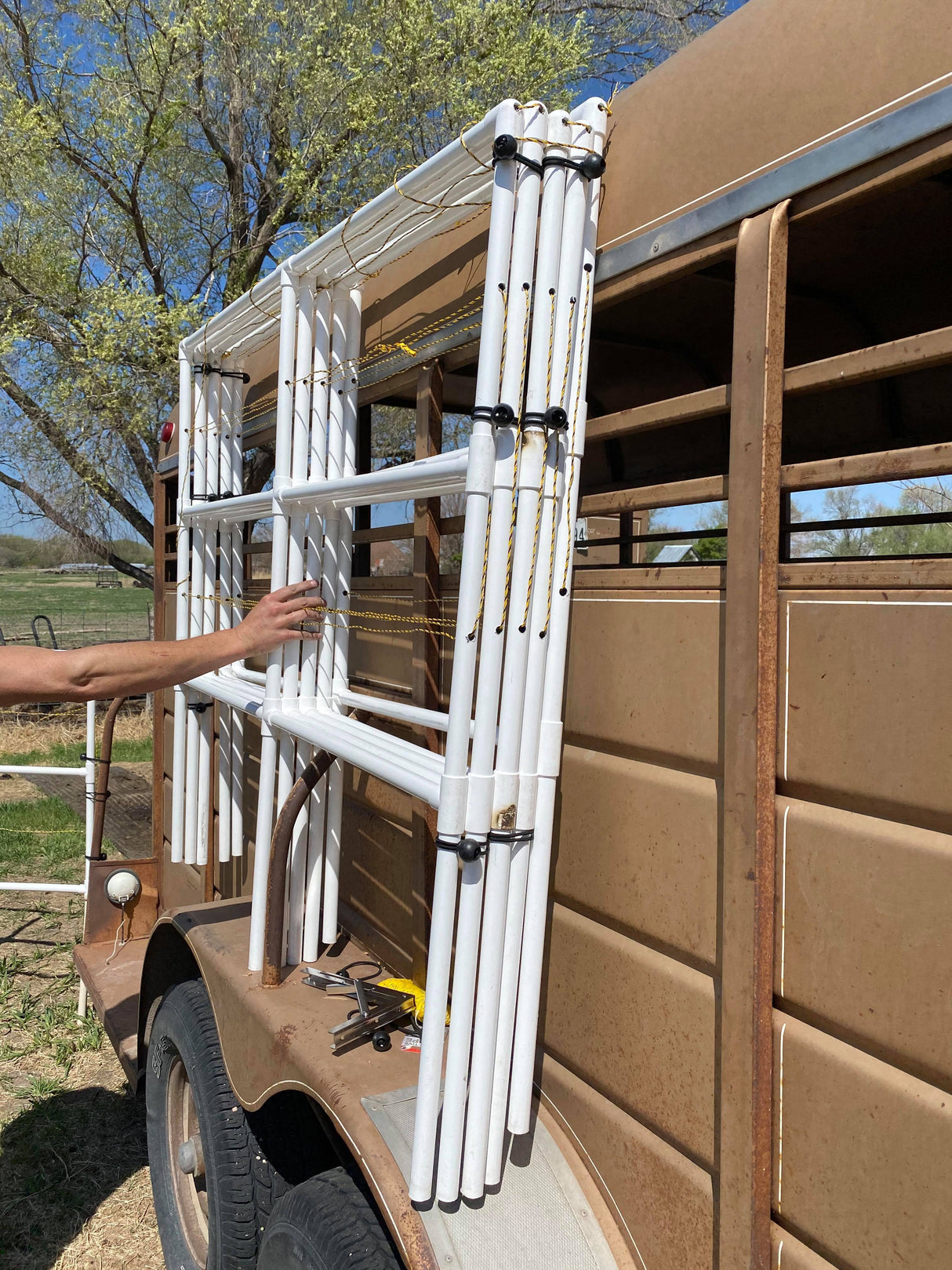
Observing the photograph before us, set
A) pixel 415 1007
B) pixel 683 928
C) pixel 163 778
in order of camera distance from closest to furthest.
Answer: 1. pixel 683 928
2. pixel 415 1007
3. pixel 163 778

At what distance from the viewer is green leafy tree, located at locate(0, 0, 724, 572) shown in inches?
404

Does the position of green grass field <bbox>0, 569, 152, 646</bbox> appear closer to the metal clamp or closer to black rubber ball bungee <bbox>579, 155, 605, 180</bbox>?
the metal clamp

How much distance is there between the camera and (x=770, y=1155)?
4.26ft

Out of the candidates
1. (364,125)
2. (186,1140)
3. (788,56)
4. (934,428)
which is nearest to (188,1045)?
(186,1140)

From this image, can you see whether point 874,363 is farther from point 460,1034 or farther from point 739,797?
point 460,1034

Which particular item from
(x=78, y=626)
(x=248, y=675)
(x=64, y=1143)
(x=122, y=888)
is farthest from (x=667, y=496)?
(x=78, y=626)

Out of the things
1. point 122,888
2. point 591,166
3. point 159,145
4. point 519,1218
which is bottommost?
point 122,888

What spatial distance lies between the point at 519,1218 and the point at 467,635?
1.01 meters

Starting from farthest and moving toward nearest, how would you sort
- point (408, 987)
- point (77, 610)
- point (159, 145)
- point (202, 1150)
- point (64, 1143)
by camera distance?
point (77, 610), point (159, 145), point (64, 1143), point (202, 1150), point (408, 987)

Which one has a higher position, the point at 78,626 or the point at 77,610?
the point at 77,610

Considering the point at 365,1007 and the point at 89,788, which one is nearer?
the point at 365,1007

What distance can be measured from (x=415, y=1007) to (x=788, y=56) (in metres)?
1.94

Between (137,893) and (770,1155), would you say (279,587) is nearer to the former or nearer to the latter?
(770,1155)

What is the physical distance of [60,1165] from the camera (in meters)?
3.49
